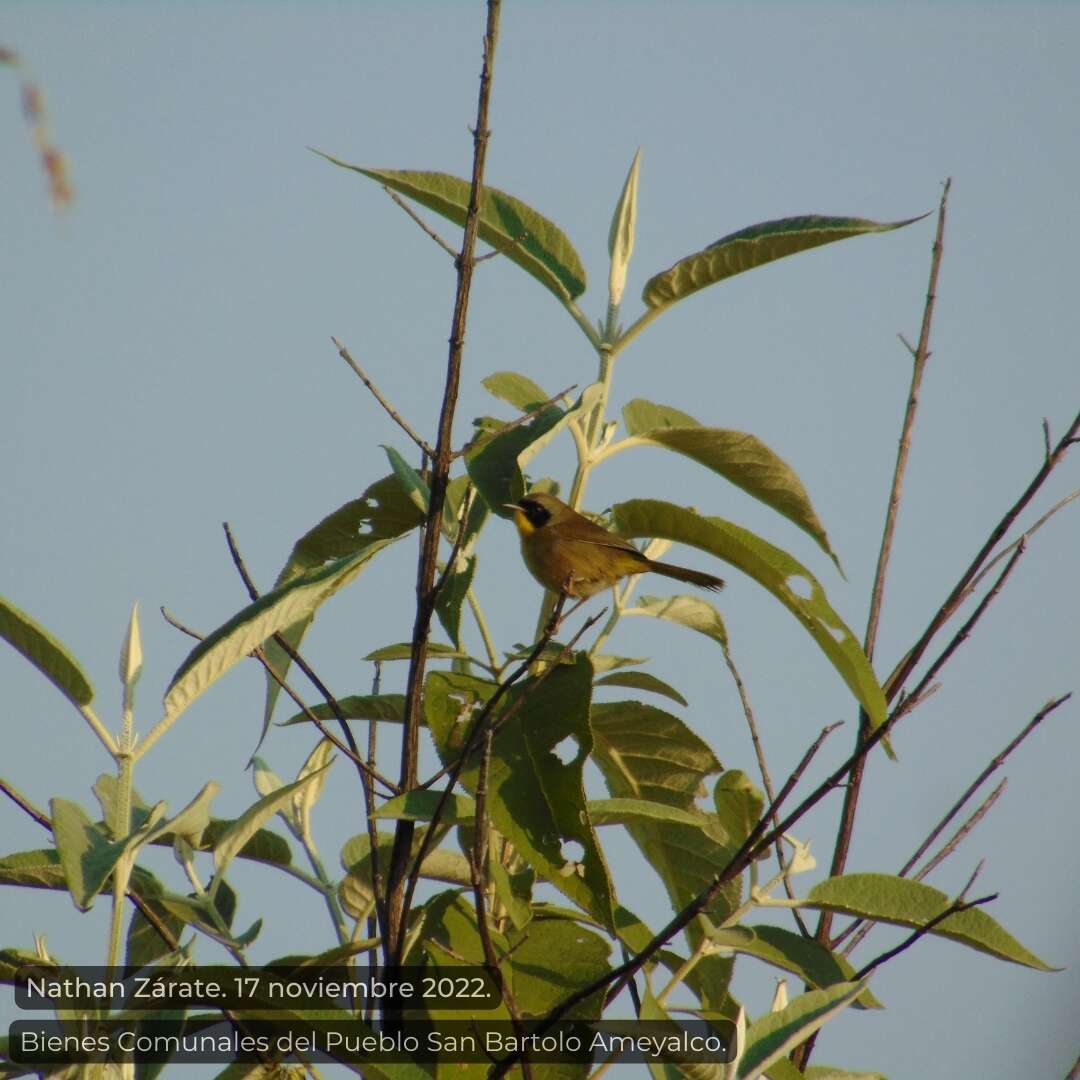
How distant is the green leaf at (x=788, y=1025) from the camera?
2.31 metres

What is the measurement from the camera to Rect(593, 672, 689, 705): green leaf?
2.94 meters

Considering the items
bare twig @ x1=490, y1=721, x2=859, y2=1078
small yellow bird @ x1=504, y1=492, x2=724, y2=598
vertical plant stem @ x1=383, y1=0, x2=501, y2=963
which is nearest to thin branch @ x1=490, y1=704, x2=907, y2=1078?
bare twig @ x1=490, y1=721, x2=859, y2=1078

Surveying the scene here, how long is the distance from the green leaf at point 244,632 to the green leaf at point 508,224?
38.4 inches

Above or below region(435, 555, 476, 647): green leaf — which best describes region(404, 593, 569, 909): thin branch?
below

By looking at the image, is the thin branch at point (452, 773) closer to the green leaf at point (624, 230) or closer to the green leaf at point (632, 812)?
the green leaf at point (632, 812)

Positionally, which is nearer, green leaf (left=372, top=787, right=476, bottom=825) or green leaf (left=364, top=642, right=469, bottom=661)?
green leaf (left=372, top=787, right=476, bottom=825)

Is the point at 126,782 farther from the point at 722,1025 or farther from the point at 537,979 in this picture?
the point at 722,1025

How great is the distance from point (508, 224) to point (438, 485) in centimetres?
80

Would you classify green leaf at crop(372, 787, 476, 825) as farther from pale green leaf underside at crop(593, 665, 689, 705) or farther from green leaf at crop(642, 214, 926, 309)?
green leaf at crop(642, 214, 926, 309)

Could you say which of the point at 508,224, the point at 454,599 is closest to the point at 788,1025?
the point at 454,599

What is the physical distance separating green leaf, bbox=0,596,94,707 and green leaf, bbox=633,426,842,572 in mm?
1323

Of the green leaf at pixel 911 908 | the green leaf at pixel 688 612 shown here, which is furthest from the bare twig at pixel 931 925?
the green leaf at pixel 688 612

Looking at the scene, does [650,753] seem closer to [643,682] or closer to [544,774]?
[643,682]

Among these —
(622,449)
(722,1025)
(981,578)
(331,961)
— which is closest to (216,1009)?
(331,961)
